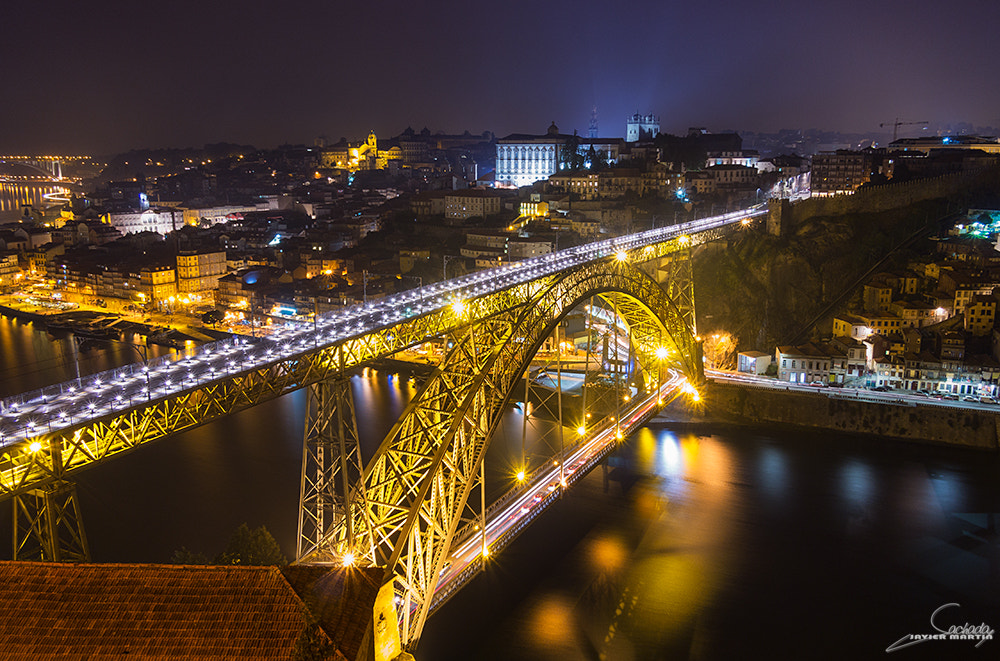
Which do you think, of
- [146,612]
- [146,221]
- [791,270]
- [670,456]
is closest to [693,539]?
[670,456]

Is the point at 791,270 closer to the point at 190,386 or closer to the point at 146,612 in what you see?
the point at 190,386

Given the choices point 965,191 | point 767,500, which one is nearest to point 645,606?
point 767,500

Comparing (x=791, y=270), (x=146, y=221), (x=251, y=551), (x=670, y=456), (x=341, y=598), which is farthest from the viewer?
(x=146, y=221)

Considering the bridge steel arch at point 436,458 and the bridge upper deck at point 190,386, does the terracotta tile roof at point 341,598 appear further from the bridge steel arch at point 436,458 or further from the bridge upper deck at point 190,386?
the bridge upper deck at point 190,386

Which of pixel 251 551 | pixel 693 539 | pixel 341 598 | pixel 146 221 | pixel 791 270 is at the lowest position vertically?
pixel 693 539

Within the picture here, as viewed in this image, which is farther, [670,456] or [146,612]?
[670,456]

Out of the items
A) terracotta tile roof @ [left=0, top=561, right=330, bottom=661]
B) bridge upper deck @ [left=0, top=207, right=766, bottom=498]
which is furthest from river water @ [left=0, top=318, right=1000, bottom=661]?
terracotta tile roof @ [left=0, top=561, right=330, bottom=661]

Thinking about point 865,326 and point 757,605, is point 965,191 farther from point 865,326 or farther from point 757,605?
point 757,605

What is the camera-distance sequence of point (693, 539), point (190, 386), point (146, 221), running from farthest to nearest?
point (146, 221) → point (693, 539) → point (190, 386)
